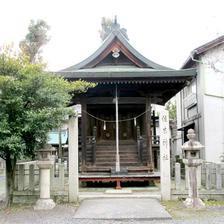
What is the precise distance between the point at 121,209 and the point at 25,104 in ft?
12.9

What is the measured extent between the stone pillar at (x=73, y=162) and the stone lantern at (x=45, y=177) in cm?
103

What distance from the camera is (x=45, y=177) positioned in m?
10.3

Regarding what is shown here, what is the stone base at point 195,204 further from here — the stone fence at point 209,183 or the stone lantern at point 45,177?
the stone lantern at point 45,177

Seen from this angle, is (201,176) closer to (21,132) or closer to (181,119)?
(21,132)

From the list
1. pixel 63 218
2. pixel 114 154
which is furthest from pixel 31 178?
pixel 114 154

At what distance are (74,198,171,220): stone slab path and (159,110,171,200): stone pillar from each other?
47 cm

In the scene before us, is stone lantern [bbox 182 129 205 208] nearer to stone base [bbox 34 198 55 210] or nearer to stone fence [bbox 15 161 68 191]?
stone base [bbox 34 198 55 210]

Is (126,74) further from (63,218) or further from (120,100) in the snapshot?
(63,218)

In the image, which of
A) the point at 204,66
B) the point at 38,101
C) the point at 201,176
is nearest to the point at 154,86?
the point at 204,66

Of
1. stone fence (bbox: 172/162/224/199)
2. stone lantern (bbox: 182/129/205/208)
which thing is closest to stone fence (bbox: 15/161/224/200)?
stone fence (bbox: 172/162/224/199)

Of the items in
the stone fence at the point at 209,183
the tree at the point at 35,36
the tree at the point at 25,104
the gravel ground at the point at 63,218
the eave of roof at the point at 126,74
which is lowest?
the gravel ground at the point at 63,218

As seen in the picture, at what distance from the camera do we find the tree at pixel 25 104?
9609mm

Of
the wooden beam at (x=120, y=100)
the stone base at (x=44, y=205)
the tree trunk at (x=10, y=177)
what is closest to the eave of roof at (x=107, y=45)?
the wooden beam at (x=120, y=100)

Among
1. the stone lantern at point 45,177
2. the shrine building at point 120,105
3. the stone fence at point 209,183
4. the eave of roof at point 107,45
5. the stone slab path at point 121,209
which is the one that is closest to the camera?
the stone slab path at point 121,209
